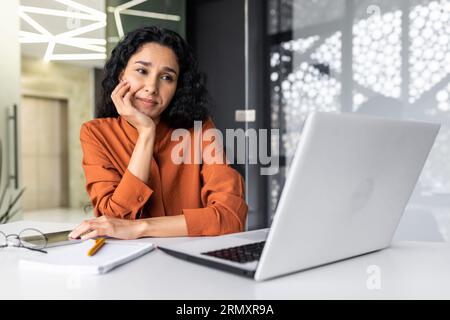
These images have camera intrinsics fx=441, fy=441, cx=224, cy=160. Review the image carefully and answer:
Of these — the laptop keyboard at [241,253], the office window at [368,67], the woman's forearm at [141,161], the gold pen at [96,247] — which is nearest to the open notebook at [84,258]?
the gold pen at [96,247]

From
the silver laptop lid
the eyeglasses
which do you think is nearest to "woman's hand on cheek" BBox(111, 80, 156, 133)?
the eyeglasses

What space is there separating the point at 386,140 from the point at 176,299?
0.41 meters

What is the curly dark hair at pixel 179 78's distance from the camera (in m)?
1.64

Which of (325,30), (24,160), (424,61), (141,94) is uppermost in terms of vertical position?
(325,30)

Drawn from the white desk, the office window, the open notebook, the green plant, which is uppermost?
the office window

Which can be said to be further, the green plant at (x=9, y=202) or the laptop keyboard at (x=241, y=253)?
the green plant at (x=9, y=202)

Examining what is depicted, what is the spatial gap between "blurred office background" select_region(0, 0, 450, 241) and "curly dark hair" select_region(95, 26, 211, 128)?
1.43 m

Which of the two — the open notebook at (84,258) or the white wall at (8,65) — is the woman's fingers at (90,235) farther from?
the white wall at (8,65)

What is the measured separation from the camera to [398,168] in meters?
0.80

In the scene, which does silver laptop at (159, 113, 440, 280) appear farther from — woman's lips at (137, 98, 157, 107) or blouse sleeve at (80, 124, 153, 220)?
woman's lips at (137, 98, 157, 107)

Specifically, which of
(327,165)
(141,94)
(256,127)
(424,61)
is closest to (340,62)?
(424,61)

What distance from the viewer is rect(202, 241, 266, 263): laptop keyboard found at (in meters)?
0.77

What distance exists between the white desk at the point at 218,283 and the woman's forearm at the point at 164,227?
25 centimetres

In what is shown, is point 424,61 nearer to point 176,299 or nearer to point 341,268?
point 341,268
